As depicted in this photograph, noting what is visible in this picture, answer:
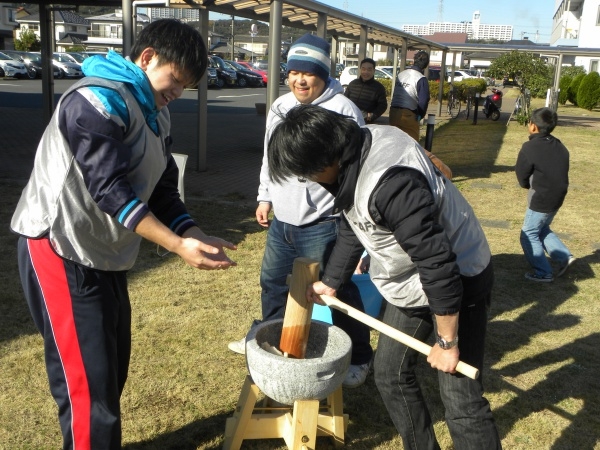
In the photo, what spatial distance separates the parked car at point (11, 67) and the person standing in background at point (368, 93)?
83.3 feet

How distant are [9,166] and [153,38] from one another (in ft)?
27.6

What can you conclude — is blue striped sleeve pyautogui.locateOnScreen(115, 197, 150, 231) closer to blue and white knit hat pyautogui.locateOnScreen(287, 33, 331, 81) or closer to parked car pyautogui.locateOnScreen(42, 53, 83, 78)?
blue and white knit hat pyautogui.locateOnScreen(287, 33, 331, 81)

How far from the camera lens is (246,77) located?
35.0 metres

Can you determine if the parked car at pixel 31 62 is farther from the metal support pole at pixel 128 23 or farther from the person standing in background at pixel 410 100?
the person standing in background at pixel 410 100

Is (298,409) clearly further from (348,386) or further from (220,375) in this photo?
(220,375)

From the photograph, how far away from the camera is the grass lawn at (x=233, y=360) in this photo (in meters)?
3.33

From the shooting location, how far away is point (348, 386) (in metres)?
3.58

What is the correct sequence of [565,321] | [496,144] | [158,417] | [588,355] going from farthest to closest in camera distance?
[496,144], [565,321], [588,355], [158,417]

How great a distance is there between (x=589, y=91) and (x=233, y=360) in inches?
1152

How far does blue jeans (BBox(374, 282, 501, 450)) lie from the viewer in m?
2.51

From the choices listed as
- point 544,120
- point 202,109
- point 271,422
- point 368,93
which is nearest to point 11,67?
point 202,109

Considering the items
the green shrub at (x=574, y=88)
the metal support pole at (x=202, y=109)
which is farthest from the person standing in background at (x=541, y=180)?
the green shrub at (x=574, y=88)

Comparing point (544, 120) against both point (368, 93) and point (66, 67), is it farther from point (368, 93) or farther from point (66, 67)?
point (66, 67)

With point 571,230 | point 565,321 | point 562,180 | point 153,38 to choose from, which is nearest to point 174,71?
point 153,38
